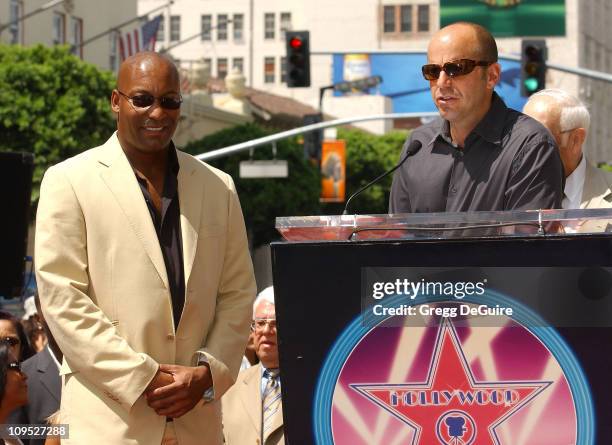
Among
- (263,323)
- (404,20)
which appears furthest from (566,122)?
(404,20)

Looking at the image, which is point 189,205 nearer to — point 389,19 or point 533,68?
point 533,68

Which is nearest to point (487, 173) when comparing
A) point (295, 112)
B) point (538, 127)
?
point (538, 127)

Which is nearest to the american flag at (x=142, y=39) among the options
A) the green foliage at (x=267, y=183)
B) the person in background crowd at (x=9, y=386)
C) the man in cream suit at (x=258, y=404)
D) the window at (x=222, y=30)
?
the green foliage at (x=267, y=183)

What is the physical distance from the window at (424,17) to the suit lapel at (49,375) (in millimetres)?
108150

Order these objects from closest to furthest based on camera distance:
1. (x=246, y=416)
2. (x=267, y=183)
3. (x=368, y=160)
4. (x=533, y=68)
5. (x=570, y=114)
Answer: (x=246, y=416), (x=570, y=114), (x=533, y=68), (x=267, y=183), (x=368, y=160)

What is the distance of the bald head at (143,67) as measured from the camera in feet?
15.9

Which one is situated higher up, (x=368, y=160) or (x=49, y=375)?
Result: (x=368, y=160)

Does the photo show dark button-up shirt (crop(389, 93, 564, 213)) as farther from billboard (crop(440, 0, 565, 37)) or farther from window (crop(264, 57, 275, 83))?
window (crop(264, 57, 275, 83))

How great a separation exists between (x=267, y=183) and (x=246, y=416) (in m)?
47.0

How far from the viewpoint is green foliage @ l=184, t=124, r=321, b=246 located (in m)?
54.0

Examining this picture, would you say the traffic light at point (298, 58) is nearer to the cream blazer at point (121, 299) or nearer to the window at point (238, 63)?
the cream blazer at point (121, 299)

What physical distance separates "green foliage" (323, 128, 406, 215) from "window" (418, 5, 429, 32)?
3915 centimetres

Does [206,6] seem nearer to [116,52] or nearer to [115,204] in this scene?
[116,52]

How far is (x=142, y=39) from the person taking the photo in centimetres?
4909
